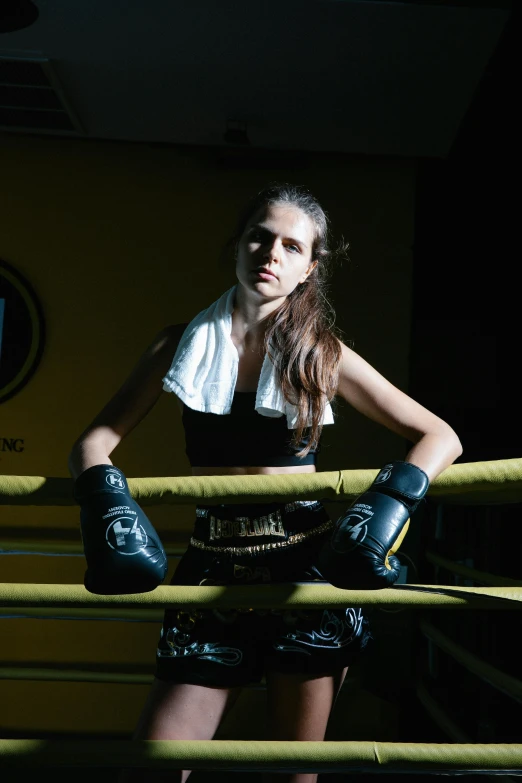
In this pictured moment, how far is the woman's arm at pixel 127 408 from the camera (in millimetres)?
1275

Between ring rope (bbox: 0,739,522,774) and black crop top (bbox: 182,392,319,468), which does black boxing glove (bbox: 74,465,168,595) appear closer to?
ring rope (bbox: 0,739,522,774)

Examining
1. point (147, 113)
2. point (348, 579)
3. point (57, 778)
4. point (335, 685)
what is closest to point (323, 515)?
point (335, 685)

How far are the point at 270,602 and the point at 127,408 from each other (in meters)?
0.56

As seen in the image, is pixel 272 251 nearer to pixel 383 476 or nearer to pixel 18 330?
pixel 383 476

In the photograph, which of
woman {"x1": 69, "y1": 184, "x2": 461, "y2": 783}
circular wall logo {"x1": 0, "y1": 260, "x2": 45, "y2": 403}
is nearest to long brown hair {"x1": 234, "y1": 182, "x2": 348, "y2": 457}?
woman {"x1": 69, "y1": 184, "x2": 461, "y2": 783}

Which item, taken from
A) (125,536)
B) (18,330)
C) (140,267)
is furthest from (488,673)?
(18,330)

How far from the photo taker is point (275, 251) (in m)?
1.45

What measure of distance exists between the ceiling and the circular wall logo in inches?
26.2

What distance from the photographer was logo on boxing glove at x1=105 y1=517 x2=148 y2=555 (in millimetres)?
1001

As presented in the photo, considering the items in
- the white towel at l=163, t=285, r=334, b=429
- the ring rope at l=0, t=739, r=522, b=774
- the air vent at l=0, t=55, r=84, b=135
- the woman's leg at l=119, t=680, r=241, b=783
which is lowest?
the woman's leg at l=119, t=680, r=241, b=783

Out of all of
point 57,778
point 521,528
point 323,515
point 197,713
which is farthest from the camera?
point 521,528

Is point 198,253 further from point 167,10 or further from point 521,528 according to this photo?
point 521,528

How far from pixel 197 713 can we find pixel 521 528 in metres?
2.35

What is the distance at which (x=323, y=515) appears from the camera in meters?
1.42
